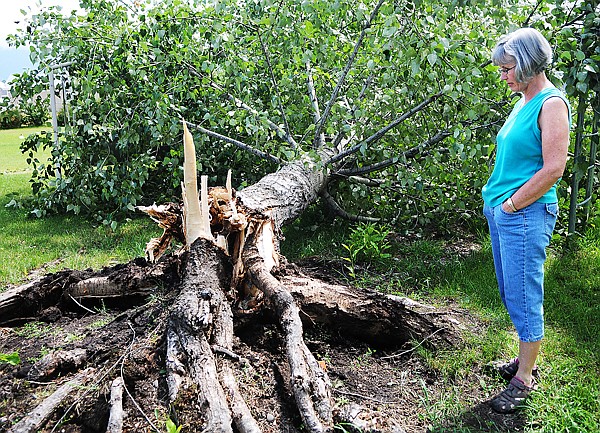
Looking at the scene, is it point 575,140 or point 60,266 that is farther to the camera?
point 60,266

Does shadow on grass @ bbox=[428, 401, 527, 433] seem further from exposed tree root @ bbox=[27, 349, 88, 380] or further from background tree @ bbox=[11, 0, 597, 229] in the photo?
background tree @ bbox=[11, 0, 597, 229]

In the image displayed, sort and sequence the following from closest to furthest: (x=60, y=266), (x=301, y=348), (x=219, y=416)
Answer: (x=219, y=416), (x=301, y=348), (x=60, y=266)

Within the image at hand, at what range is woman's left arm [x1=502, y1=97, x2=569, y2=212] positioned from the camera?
99.1 inches

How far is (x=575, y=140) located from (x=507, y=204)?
2.19m

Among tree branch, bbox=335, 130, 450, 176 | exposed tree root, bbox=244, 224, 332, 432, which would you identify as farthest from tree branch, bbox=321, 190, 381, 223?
exposed tree root, bbox=244, 224, 332, 432

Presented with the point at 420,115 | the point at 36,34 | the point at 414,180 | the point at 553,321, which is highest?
the point at 36,34

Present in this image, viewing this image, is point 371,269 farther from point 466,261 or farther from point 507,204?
point 507,204

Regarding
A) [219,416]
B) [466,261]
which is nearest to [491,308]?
[466,261]

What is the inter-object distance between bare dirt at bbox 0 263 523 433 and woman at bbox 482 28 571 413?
0.28 m

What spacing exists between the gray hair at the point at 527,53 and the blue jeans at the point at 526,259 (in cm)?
58

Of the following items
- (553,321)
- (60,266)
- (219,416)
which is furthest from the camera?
(60,266)

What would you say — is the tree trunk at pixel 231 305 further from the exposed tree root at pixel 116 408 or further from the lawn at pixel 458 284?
the lawn at pixel 458 284

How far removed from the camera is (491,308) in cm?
377

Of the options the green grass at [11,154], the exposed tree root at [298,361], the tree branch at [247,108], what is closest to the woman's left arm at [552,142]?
the exposed tree root at [298,361]
